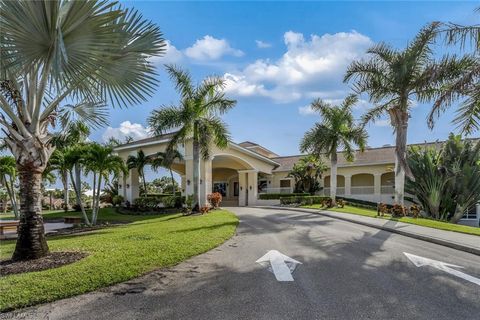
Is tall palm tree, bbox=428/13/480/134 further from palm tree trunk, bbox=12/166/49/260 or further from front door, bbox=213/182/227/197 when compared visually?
front door, bbox=213/182/227/197

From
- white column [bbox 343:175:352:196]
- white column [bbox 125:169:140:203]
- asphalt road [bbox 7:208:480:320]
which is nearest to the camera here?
asphalt road [bbox 7:208:480:320]

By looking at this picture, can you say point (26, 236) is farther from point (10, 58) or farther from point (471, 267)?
point (471, 267)

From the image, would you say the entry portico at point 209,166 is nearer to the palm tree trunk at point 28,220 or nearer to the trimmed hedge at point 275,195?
the trimmed hedge at point 275,195

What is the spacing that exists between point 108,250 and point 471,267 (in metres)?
8.24

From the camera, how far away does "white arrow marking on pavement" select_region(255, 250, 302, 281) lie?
20.6 feet

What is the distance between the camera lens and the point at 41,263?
6.78m

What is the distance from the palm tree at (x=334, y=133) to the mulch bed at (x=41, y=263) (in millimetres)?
19881

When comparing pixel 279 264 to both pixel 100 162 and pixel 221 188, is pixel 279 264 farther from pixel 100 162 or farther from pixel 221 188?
pixel 221 188

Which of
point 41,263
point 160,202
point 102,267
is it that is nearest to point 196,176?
point 160,202

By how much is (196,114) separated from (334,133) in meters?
11.0

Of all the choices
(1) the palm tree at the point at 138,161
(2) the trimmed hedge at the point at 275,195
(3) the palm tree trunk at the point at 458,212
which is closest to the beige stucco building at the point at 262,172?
(2) the trimmed hedge at the point at 275,195

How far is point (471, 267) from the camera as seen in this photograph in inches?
279

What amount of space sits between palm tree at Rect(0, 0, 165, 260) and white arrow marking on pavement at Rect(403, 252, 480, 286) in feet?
24.6

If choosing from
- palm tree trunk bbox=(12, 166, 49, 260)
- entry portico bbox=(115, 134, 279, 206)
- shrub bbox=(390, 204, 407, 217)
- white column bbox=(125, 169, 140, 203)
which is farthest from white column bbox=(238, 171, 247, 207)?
palm tree trunk bbox=(12, 166, 49, 260)
